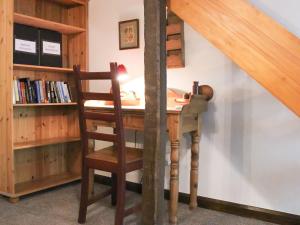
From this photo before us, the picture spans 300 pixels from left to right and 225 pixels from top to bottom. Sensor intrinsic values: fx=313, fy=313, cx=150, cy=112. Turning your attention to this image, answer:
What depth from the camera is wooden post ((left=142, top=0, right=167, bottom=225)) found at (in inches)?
63.7

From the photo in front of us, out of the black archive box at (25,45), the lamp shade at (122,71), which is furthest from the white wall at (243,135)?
the black archive box at (25,45)

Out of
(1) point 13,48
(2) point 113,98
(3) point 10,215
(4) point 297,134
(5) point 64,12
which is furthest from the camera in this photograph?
(5) point 64,12

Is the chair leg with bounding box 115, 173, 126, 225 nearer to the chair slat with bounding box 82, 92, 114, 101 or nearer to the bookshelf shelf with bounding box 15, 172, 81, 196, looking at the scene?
the chair slat with bounding box 82, 92, 114, 101

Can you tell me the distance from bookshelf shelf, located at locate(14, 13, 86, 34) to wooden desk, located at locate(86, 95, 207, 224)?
0.92 m

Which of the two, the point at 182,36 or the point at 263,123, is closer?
the point at 263,123

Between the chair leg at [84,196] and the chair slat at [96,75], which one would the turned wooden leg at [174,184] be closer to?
the chair leg at [84,196]

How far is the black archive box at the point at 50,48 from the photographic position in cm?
297

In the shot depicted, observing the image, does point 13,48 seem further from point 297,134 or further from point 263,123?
point 297,134

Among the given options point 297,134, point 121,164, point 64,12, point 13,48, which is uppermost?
point 64,12

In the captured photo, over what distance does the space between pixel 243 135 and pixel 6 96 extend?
1979 mm

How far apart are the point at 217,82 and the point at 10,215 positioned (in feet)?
6.21

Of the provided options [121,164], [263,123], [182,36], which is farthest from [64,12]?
[263,123]

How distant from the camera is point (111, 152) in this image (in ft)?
7.57

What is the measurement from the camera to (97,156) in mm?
2207
